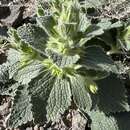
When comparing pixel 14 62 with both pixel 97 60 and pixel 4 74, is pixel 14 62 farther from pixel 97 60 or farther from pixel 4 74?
pixel 97 60

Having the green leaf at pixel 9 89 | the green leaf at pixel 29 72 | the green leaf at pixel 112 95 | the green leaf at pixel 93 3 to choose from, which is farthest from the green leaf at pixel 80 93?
the green leaf at pixel 93 3

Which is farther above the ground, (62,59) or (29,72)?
(62,59)

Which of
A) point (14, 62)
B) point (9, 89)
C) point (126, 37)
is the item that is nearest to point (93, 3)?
point (126, 37)

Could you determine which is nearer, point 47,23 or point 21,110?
point 47,23

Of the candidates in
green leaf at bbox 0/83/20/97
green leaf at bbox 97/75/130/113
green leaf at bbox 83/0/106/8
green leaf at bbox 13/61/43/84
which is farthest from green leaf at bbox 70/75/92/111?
green leaf at bbox 83/0/106/8

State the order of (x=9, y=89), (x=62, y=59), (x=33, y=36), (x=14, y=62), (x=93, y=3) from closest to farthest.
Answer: (x=62, y=59) < (x=33, y=36) < (x=14, y=62) < (x=9, y=89) < (x=93, y=3)

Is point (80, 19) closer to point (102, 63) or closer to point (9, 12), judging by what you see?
point (102, 63)

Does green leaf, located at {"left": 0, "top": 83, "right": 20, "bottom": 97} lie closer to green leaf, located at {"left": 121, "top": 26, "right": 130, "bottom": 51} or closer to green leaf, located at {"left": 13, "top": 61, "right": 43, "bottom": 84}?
green leaf, located at {"left": 13, "top": 61, "right": 43, "bottom": 84}

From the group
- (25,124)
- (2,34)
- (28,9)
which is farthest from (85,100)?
(28,9)
